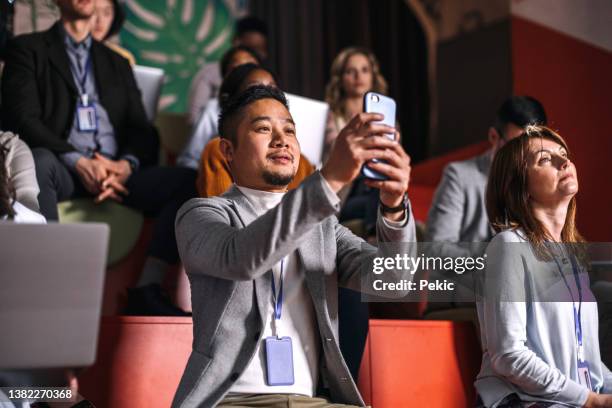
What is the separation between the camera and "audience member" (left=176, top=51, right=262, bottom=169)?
2.34 metres

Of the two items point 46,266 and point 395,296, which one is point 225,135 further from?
point 46,266

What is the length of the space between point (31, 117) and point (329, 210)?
1399mm

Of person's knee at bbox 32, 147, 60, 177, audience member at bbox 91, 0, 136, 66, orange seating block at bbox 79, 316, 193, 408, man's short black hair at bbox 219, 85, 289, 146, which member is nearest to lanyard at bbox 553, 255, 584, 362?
man's short black hair at bbox 219, 85, 289, 146

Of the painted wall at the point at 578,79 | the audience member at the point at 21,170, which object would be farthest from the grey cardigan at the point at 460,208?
the audience member at the point at 21,170

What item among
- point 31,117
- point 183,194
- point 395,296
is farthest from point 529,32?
point 395,296

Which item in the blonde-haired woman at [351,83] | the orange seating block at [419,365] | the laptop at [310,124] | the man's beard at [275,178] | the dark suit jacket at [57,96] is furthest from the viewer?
the blonde-haired woman at [351,83]

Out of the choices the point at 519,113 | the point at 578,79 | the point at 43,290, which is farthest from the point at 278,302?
the point at 578,79

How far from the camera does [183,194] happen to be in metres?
2.31

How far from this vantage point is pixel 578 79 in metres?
2.59

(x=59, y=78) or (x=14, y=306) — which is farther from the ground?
(x=59, y=78)

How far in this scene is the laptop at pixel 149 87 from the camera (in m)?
2.86

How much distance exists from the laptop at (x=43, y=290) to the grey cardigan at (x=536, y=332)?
81cm

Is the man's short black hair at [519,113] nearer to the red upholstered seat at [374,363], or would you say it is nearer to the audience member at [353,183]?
the audience member at [353,183]

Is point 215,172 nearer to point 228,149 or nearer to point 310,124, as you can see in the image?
point 228,149
